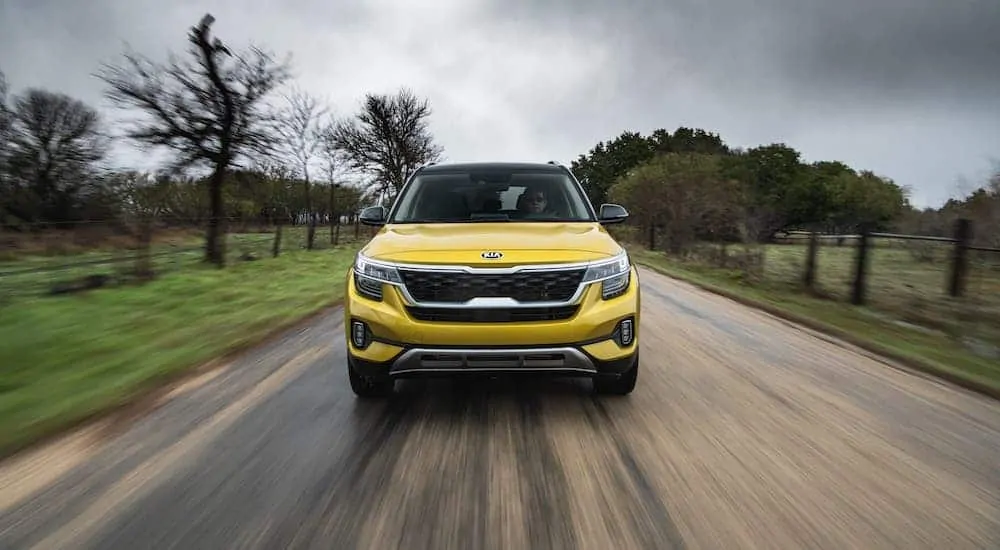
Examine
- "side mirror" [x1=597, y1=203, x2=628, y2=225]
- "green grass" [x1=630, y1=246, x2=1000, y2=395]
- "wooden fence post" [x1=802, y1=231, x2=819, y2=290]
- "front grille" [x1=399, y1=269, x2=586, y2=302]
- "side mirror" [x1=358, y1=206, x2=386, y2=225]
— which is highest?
"side mirror" [x1=597, y1=203, x2=628, y2=225]

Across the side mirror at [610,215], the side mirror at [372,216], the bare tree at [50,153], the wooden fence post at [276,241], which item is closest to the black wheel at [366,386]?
the side mirror at [372,216]

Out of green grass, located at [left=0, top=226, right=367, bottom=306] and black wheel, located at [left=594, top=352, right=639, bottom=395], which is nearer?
black wheel, located at [left=594, top=352, right=639, bottom=395]

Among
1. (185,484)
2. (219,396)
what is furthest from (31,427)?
(185,484)

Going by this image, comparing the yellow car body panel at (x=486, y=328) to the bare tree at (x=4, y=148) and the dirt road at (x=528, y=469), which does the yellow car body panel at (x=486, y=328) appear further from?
the bare tree at (x=4, y=148)

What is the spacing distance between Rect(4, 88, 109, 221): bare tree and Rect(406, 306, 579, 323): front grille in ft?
73.4

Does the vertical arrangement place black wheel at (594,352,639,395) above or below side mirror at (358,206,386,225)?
below

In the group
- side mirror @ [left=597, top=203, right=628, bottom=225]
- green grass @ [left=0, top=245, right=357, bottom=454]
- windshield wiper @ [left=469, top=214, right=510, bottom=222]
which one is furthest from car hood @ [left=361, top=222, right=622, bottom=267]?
green grass @ [left=0, top=245, right=357, bottom=454]

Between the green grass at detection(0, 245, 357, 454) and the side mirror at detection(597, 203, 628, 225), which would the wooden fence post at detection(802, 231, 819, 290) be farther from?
the green grass at detection(0, 245, 357, 454)

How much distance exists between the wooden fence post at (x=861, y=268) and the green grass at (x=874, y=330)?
232 millimetres

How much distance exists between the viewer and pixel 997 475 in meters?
3.37

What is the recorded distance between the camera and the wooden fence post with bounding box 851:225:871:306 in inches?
424

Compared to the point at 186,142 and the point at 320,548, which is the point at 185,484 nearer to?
the point at 320,548

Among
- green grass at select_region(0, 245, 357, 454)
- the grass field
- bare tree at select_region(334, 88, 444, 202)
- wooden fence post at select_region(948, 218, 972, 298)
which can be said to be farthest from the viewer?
bare tree at select_region(334, 88, 444, 202)

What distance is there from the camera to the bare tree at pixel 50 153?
22.8 m
